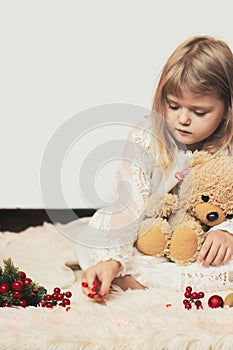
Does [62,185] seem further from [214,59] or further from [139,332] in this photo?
[139,332]

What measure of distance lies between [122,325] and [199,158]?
46cm

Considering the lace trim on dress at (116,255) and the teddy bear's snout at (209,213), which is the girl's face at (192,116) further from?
the lace trim on dress at (116,255)

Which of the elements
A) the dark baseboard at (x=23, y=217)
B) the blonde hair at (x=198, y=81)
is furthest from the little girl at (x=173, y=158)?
the dark baseboard at (x=23, y=217)

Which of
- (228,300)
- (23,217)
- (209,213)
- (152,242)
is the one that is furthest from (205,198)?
(23,217)

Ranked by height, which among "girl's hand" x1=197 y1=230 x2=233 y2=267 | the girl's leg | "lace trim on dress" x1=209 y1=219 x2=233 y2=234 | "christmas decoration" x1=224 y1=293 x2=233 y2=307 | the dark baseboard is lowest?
the dark baseboard

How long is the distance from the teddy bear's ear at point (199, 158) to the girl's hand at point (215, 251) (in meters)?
0.15

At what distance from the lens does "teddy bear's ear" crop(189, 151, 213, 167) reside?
1.34 meters

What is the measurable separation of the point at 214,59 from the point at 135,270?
0.42 metres

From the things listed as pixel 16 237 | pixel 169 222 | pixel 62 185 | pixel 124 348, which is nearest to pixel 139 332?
pixel 124 348

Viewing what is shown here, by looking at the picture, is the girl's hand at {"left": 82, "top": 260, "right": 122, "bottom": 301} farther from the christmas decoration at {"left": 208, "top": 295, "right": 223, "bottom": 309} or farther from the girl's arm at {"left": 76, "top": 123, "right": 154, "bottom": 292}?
the christmas decoration at {"left": 208, "top": 295, "right": 223, "bottom": 309}

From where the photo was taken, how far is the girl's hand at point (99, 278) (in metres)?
1.12

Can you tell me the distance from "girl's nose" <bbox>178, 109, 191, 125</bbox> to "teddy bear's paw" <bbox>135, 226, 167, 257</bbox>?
0.68ft

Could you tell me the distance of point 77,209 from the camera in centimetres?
171

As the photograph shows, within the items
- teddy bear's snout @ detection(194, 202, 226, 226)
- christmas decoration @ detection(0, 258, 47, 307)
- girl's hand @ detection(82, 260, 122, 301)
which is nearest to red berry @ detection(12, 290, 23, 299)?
christmas decoration @ detection(0, 258, 47, 307)
